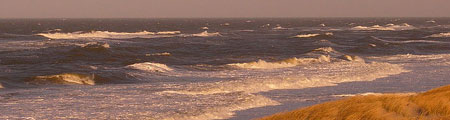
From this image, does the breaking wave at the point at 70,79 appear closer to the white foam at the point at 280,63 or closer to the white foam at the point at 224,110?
the white foam at the point at 224,110

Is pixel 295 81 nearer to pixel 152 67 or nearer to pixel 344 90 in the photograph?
pixel 344 90

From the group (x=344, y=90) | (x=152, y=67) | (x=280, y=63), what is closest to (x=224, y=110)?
(x=344, y=90)

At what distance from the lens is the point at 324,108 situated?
11688mm

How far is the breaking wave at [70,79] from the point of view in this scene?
2583cm

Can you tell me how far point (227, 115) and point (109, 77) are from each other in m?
12.8

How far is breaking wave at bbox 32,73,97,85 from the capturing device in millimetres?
25828

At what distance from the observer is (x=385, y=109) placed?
36.6 ft

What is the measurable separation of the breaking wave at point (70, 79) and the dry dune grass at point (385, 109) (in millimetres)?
15393

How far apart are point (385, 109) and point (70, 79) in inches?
695

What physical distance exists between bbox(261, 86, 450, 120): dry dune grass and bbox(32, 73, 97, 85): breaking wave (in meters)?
15.4

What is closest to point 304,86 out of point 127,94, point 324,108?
point 127,94

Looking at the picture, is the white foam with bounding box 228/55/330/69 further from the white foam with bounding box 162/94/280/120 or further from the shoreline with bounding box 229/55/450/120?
the white foam with bounding box 162/94/280/120

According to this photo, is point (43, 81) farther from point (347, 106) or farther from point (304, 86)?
point (347, 106)

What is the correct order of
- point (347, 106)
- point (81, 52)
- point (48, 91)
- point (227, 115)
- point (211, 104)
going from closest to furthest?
point (347, 106), point (227, 115), point (211, 104), point (48, 91), point (81, 52)
